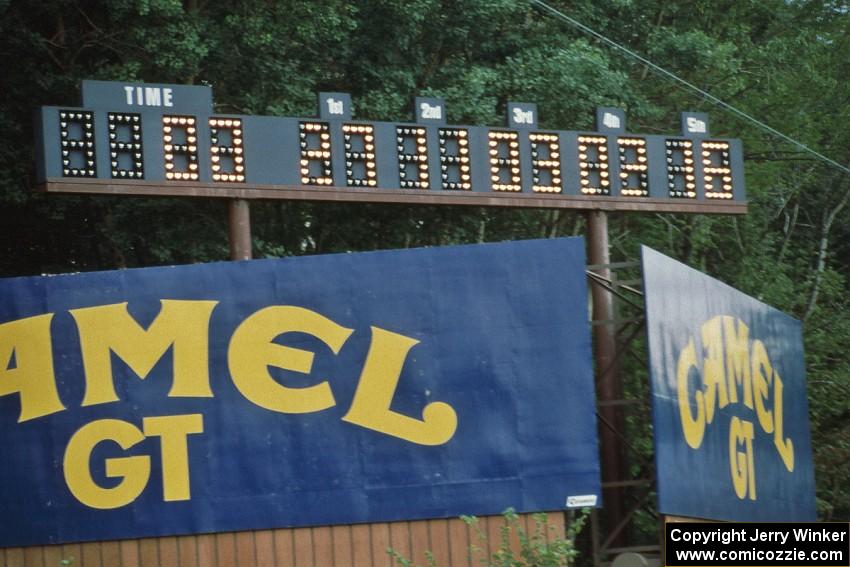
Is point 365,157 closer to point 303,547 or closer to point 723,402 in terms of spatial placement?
point 723,402

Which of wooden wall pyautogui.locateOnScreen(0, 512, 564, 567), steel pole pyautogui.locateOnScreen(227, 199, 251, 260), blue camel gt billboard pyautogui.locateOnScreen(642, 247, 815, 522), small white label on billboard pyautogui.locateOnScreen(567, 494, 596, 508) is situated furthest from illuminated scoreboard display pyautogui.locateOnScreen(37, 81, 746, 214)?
small white label on billboard pyautogui.locateOnScreen(567, 494, 596, 508)

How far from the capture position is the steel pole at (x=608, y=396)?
21.3m

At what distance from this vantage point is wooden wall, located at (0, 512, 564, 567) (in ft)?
59.5

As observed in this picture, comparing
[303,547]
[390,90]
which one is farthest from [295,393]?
[390,90]

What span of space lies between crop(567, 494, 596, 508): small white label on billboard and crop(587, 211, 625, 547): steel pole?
246 centimetres

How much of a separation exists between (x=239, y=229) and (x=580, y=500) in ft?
20.5

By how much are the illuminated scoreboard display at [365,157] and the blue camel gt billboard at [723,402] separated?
246 centimetres

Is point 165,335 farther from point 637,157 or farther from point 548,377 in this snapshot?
point 637,157

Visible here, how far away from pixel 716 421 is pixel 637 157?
Answer: 16.1 ft

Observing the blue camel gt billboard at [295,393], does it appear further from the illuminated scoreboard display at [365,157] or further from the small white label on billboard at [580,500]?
the illuminated scoreboard display at [365,157]

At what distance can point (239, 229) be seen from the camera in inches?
851

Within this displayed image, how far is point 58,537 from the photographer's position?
1831 centimetres

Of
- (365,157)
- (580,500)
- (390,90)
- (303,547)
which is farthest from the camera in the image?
(390,90)

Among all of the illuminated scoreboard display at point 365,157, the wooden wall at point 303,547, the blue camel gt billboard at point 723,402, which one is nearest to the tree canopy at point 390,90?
the illuminated scoreboard display at point 365,157
